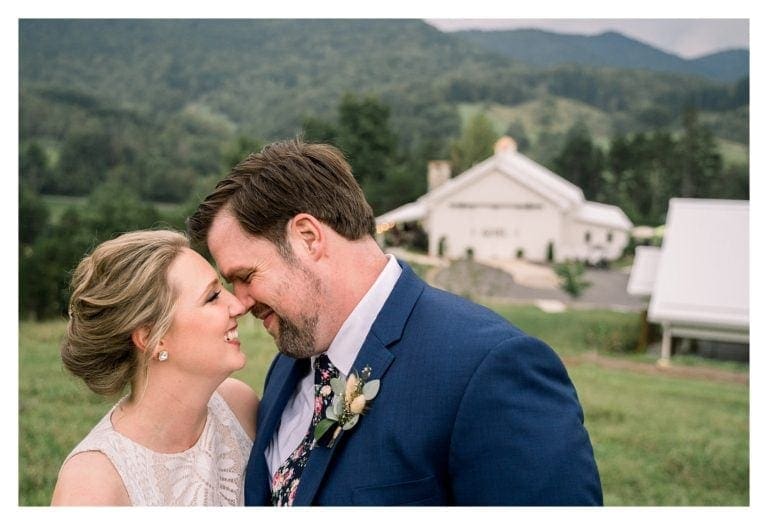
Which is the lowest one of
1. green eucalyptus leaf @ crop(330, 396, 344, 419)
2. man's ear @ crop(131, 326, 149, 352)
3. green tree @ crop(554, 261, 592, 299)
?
green tree @ crop(554, 261, 592, 299)

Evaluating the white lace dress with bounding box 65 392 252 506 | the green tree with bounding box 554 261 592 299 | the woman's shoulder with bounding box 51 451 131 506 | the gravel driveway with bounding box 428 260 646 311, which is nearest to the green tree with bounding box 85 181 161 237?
the gravel driveway with bounding box 428 260 646 311

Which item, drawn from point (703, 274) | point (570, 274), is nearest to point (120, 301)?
point (703, 274)

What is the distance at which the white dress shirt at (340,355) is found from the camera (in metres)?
1.81

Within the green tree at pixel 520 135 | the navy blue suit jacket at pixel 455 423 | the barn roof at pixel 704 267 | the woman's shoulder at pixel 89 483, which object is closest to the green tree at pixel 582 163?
the green tree at pixel 520 135

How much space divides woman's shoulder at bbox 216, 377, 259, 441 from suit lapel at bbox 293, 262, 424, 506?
558 millimetres

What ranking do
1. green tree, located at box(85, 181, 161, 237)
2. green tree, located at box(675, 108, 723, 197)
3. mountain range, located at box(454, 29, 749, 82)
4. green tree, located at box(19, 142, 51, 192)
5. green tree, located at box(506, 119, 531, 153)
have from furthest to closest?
green tree, located at box(506, 119, 531, 153)
green tree, located at box(675, 108, 723, 197)
green tree, located at box(85, 181, 161, 237)
green tree, located at box(19, 142, 51, 192)
mountain range, located at box(454, 29, 749, 82)

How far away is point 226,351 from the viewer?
1.97m

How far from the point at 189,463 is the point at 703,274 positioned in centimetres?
721

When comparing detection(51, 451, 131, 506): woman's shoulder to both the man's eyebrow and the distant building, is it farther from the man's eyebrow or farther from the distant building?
the distant building

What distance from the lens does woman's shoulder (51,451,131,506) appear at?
1.78m

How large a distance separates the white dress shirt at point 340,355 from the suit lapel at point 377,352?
4cm
